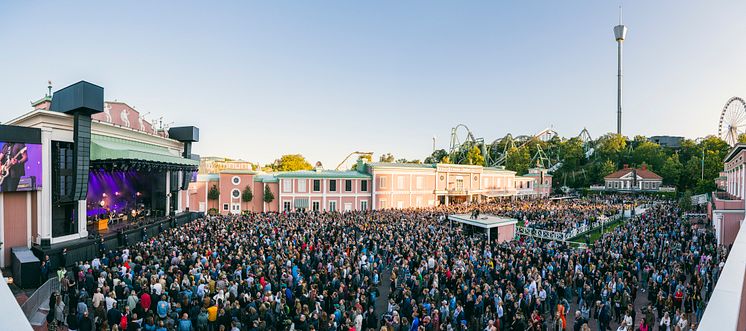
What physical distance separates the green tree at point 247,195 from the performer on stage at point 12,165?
860 inches

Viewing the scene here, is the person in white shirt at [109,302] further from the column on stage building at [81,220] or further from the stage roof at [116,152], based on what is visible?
the column on stage building at [81,220]

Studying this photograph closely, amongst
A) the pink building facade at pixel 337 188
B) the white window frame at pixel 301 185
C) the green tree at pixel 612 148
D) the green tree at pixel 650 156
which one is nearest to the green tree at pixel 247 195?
the pink building facade at pixel 337 188

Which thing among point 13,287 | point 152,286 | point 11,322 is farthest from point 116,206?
point 11,322

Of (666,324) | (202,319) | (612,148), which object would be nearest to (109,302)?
(202,319)

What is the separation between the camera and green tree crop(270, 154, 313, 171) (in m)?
84.6

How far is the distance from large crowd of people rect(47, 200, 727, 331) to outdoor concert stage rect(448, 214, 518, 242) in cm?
363

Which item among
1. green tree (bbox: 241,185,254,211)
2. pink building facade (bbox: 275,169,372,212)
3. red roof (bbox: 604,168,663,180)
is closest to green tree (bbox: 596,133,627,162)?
red roof (bbox: 604,168,663,180)

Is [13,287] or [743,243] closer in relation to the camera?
[743,243]

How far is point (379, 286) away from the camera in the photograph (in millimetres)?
15953

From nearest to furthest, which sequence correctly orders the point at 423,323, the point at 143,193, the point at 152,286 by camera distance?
the point at 423,323 < the point at 152,286 < the point at 143,193

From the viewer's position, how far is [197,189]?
38.5 m

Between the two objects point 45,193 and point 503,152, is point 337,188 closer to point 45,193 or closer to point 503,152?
point 45,193

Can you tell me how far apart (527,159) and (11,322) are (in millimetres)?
83765

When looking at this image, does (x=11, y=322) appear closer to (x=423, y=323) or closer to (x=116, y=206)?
(x=423, y=323)
